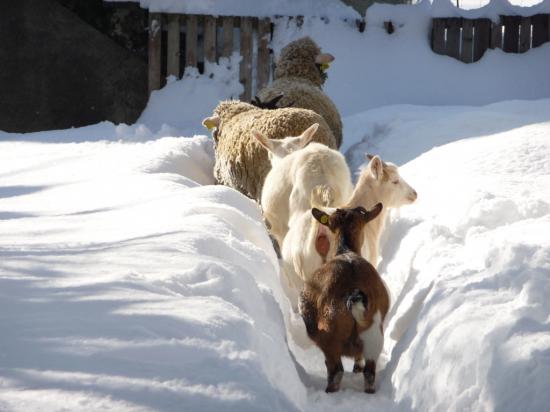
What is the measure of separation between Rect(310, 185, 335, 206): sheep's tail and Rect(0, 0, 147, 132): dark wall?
7.96 metres

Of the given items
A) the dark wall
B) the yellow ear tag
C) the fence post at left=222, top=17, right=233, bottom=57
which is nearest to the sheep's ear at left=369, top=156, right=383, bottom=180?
the yellow ear tag

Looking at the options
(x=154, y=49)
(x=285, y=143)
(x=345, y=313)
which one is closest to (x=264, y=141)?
(x=285, y=143)

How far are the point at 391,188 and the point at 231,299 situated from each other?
7.61 ft

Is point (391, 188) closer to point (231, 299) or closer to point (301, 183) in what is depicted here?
point (301, 183)

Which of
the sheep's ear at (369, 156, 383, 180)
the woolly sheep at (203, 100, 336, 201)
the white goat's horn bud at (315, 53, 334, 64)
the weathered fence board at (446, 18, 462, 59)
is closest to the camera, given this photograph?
the sheep's ear at (369, 156, 383, 180)

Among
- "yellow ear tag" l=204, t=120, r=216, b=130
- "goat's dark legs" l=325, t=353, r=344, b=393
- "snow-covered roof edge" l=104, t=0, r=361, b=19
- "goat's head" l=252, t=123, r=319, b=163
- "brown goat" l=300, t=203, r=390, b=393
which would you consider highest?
"snow-covered roof edge" l=104, t=0, r=361, b=19

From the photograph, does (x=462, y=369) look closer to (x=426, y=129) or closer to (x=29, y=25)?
(x=426, y=129)

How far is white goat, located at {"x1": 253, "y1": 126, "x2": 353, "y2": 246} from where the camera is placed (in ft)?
19.3

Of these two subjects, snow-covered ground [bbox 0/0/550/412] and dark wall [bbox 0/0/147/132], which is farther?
dark wall [bbox 0/0/147/132]

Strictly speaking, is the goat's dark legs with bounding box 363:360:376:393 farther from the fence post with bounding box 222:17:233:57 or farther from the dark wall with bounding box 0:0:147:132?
the dark wall with bounding box 0:0:147:132

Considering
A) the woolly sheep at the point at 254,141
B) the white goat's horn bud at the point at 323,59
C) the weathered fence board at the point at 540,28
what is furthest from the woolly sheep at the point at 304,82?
the weathered fence board at the point at 540,28

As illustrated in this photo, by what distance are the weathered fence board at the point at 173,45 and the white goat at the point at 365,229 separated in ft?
24.3

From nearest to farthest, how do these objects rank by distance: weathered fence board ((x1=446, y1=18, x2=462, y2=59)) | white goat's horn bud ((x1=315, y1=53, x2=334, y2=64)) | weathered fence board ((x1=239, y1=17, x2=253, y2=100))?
white goat's horn bud ((x1=315, y1=53, x2=334, y2=64)) → weathered fence board ((x1=239, y1=17, x2=253, y2=100)) → weathered fence board ((x1=446, y1=18, x2=462, y2=59))

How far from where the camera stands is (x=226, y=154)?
785 cm
